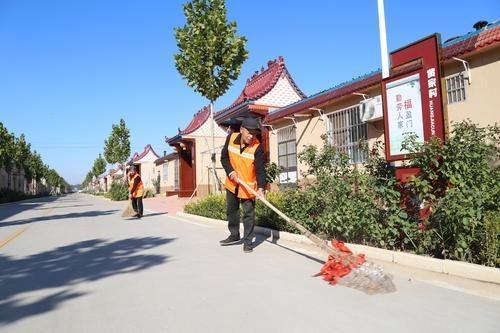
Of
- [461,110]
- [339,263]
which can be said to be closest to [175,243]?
[339,263]

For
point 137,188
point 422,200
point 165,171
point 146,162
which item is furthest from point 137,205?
point 146,162

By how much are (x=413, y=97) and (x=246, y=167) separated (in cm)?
260

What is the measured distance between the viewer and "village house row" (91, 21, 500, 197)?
6.94m

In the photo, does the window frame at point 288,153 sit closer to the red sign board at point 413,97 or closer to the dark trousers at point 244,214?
the dark trousers at point 244,214

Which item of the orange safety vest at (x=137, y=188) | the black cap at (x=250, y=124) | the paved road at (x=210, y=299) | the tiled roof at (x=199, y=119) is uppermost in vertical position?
the tiled roof at (x=199, y=119)

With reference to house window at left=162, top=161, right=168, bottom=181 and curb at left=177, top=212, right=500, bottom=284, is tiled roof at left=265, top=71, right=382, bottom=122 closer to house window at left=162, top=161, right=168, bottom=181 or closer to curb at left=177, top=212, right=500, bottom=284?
curb at left=177, top=212, right=500, bottom=284

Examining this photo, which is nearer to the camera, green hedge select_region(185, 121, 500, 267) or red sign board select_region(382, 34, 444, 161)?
green hedge select_region(185, 121, 500, 267)

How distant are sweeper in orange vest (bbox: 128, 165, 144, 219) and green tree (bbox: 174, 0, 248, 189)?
341cm

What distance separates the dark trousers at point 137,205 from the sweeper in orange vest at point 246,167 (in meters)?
7.61

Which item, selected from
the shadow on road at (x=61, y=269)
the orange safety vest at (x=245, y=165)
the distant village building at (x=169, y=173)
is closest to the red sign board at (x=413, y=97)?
the orange safety vest at (x=245, y=165)

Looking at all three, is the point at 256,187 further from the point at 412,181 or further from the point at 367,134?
the point at 367,134

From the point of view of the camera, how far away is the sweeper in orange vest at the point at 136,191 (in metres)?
13.5

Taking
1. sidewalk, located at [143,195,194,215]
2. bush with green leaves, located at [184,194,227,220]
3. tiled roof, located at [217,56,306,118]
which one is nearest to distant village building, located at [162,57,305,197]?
tiled roof, located at [217,56,306,118]

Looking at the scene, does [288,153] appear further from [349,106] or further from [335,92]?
[349,106]
